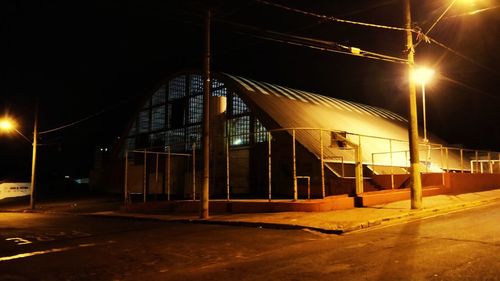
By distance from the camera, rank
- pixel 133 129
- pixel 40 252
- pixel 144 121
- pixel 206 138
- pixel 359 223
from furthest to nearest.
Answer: pixel 133 129 < pixel 144 121 < pixel 206 138 < pixel 359 223 < pixel 40 252

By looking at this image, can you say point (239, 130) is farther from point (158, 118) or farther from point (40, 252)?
point (40, 252)

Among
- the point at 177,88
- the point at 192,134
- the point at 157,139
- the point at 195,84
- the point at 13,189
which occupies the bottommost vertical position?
the point at 13,189

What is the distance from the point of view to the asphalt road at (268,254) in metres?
7.45

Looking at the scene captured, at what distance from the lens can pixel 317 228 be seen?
42.9 feet

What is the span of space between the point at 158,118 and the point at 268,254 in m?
34.5

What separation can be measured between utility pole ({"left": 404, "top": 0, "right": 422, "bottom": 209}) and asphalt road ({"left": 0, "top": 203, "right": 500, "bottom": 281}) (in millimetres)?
2244

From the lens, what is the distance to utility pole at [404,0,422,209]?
53.8 ft

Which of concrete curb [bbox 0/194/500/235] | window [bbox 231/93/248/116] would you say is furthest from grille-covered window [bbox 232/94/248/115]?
concrete curb [bbox 0/194/500/235]

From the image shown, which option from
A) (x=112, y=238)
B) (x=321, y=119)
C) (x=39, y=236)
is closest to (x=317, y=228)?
(x=112, y=238)

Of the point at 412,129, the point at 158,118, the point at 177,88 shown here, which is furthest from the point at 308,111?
the point at 412,129

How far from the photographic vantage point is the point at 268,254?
9.62 meters

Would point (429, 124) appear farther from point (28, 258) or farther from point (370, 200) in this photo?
point (28, 258)

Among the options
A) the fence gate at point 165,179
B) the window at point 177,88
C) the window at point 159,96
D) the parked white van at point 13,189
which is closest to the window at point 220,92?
the fence gate at point 165,179

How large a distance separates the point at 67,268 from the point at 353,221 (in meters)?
8.38
